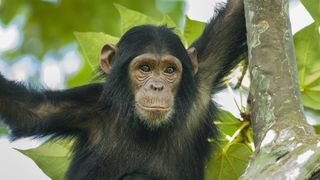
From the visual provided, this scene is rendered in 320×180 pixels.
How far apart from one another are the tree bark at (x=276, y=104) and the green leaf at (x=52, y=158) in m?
2.35

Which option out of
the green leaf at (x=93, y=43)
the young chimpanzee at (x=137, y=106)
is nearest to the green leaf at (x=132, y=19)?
the young chimpanzee at (x=137, y=106)

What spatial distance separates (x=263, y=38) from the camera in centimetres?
604

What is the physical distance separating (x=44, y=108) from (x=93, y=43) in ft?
2.98

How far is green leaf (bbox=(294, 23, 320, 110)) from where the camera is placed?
23.2ft

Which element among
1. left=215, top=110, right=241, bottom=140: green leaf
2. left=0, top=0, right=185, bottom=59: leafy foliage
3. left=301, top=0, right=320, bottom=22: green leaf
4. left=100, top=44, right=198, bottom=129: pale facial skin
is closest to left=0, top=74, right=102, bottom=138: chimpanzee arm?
left=100, top=44, right=198, bottom=129: pale facial skin

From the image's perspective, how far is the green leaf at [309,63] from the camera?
708cm

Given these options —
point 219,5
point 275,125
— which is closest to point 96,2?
point 219,5

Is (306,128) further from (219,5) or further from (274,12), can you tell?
(219,5)

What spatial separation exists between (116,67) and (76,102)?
60cm

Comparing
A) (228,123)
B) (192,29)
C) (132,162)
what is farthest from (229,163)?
(192,29)

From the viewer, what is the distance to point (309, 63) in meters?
7.29

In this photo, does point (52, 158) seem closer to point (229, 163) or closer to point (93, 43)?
point (93, 43)

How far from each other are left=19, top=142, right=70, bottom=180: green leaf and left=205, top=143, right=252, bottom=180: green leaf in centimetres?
160

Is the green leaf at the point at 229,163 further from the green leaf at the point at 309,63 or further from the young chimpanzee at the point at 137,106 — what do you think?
the green leaf at the point at 309,63
